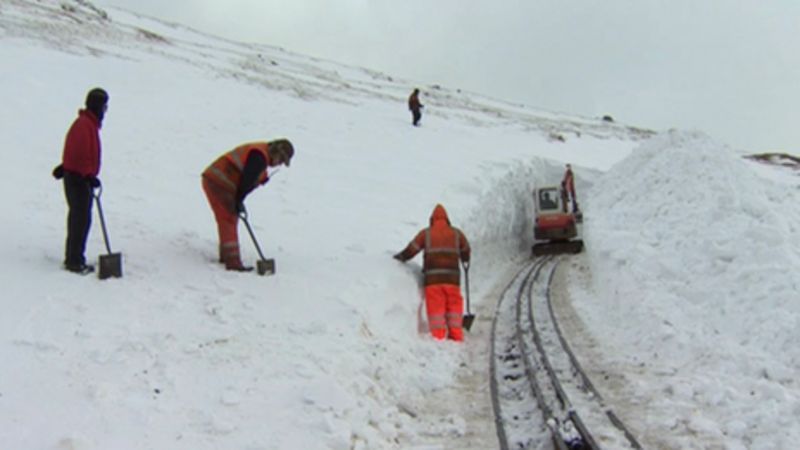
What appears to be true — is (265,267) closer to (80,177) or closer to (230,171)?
(230,171)

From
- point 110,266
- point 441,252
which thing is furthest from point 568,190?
point 110,266

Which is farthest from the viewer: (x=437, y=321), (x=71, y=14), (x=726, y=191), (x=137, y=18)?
(x=137, y=18)

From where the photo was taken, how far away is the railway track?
5793mm

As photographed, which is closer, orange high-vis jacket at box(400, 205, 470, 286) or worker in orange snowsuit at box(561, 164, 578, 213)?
orange high-vis jacket at box(400, 205, 470, 286)

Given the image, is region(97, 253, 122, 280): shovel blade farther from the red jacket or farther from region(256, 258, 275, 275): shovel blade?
region(256, 258, 275, 275): shovel blade

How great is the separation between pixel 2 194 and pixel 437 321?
6384 mm

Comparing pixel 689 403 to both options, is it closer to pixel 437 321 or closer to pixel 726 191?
pixel 437 321

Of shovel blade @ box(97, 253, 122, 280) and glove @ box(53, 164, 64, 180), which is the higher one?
glove @ box(53, 164, 64, 180)

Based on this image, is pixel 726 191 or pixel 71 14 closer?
pixel 726 191

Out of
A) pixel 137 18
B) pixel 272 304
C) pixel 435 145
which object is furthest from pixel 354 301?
pixel 137 18

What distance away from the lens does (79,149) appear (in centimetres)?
712

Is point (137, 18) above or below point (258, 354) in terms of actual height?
above

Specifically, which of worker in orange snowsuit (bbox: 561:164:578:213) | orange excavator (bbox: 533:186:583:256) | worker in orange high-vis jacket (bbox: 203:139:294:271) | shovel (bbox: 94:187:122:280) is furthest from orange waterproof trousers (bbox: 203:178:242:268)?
worker in orange snowsuit (bbox: 561:164:578:213)

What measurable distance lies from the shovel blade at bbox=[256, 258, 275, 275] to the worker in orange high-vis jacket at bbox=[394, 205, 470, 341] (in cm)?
231
